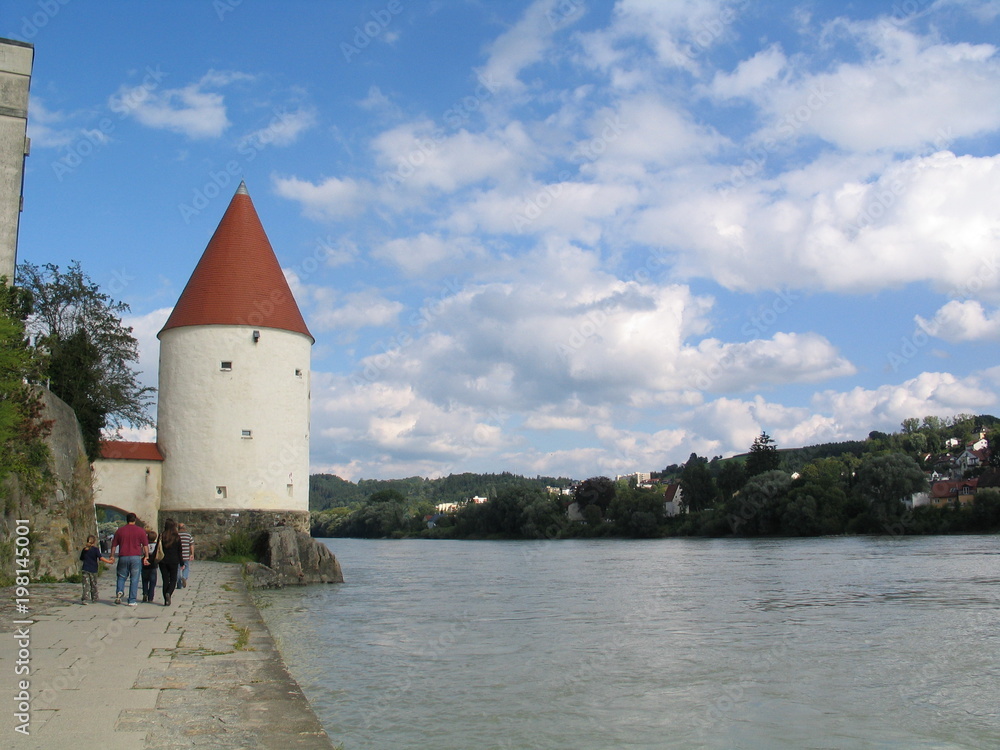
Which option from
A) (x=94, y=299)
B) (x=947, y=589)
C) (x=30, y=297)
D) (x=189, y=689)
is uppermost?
(x=94, y=299)

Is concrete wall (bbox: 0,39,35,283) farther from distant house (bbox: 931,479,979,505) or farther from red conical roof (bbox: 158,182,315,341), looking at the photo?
distant house (bbox: 931,479,979,505)

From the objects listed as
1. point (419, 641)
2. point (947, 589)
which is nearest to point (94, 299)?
point (419, 641)

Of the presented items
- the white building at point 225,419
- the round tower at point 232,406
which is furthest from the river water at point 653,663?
the white building at point 225,419

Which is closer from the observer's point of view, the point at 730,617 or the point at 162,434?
the point at 730,617

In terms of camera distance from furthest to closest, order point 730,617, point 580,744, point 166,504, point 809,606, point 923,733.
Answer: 1. point 166,504
2. point 809,606
3. point 730,617
4. point 923,733
5. point 580,744

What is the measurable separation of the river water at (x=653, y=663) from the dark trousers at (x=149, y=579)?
81.9 inches

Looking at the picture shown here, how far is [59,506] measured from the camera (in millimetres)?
16406

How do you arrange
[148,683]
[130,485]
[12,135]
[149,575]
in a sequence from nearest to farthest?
[148,683] → [149,575] → [12,135] → [130,485]

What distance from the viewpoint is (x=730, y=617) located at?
1625cm

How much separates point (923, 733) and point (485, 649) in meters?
6.13

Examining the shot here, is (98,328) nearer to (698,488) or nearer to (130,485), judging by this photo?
(130,485)

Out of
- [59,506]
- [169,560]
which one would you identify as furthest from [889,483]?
[169,560]

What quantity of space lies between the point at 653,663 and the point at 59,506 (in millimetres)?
11485

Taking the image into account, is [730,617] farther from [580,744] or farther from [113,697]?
[113,697]
